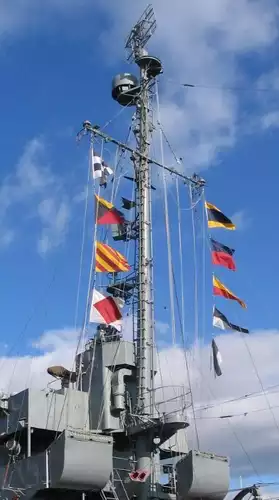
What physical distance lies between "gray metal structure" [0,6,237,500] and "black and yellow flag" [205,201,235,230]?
237 cm

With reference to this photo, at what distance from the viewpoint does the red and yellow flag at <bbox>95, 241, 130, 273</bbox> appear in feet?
69.4

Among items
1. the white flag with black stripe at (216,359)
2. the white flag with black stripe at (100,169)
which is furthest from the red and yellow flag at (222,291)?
the white flag with black stripe at (100,169)

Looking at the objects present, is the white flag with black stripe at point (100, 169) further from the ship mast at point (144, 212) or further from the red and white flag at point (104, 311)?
the red and white flag at point (104, 311)

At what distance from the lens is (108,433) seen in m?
19.6

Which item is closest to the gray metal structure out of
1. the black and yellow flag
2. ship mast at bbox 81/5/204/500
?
ship mast at bbox 81/5/204/500

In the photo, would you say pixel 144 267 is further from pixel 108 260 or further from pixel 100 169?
pixel 100 169

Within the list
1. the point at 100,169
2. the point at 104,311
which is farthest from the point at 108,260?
the point at 100,169

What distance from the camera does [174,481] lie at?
19.2 metres

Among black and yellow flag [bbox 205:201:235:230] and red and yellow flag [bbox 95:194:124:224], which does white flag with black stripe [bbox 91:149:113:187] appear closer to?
red and yellow flag [bbox 95:194:124:224]

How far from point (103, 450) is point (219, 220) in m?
9.99

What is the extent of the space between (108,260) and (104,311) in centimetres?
174

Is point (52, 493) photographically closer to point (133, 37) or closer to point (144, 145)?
point (144, 145)

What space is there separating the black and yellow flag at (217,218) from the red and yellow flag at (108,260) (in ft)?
13.4

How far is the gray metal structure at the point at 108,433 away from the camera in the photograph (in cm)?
1691
